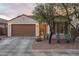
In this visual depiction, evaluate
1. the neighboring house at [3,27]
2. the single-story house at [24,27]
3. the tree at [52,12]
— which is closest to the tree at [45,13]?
the tree at [52,12]

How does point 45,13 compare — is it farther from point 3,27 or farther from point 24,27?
point 3,27

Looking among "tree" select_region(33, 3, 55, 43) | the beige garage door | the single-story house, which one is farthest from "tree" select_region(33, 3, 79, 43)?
the beige garage door

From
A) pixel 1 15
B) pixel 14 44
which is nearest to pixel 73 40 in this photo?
pixel 14 44

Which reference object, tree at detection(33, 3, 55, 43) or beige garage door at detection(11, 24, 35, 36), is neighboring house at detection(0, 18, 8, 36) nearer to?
beige garage door at detection(11, 24, 35, 36)

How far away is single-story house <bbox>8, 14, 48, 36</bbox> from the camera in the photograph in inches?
359

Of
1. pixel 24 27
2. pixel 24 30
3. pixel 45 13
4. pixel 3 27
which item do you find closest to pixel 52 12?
pixel 45 13

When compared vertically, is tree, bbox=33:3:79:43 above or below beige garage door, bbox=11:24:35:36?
above

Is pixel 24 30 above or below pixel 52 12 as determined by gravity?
below

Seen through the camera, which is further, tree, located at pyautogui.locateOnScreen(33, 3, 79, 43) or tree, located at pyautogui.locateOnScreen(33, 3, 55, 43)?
tree, located at pyautogui.locateOnScreen(33, 3, 55, 43)

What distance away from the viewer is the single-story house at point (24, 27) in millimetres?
9117

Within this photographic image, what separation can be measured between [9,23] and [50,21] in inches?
75.2

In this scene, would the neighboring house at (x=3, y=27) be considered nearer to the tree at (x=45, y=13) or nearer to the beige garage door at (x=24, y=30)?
the beige garage door at (x=24, y=30)

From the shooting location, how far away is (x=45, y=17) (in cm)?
1021

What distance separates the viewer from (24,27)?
9.93 meters
